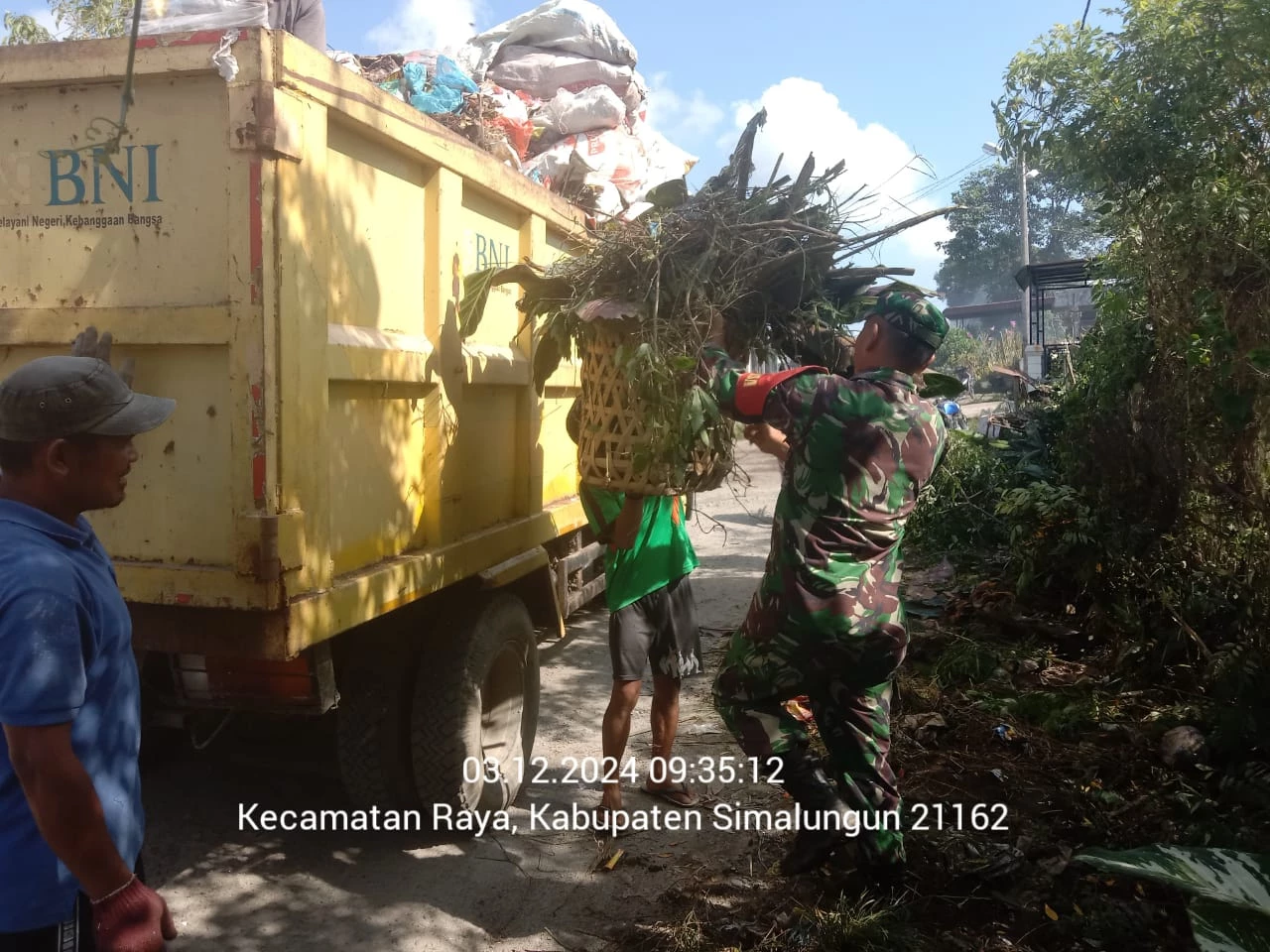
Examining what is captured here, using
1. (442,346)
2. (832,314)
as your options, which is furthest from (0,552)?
(832,314)

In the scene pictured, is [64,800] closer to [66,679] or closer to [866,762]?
[66,679]

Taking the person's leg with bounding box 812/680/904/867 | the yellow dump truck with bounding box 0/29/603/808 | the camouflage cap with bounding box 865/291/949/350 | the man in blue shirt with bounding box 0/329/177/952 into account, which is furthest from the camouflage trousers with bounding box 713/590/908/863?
the man in blue shirt with bounding box 0/329/177/952

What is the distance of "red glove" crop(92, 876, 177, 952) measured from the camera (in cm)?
146

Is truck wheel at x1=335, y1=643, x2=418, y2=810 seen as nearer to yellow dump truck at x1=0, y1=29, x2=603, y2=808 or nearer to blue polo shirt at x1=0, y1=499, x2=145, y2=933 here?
yellow dump truck at x1=0, y1=29, x2=603, y2=808

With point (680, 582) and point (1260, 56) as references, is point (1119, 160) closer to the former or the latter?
point (1260, 56)

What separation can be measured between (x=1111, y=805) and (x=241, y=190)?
11.3 feet

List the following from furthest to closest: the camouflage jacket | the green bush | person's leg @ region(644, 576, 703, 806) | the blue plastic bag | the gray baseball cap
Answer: the green bush < the blue plastic bag < person's leg @ region(644, 576, 703, 806) < the camouflage jacket < the gray baseball cap

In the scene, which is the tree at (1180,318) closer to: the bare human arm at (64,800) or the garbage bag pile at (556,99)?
the garbage bag pile at (556,99)

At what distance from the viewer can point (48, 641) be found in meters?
1.44

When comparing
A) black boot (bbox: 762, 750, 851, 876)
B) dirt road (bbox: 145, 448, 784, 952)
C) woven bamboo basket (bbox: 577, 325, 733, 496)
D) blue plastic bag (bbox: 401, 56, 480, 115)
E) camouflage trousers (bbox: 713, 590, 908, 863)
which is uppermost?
blue plastic bag (bbox: 401, 56, 480, 115)

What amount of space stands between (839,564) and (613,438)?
84 cm

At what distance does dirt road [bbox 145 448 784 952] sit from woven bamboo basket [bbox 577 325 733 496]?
132cm

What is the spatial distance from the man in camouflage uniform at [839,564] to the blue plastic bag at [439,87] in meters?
2.22

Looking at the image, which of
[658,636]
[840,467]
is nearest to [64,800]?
[840,467]
